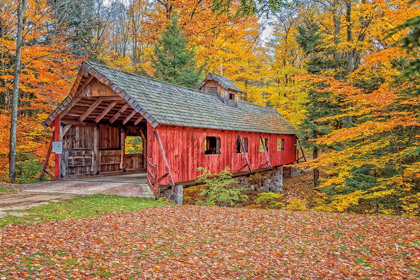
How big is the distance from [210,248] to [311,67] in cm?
1714

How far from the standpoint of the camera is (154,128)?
39.3ft

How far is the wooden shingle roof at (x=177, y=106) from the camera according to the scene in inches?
486

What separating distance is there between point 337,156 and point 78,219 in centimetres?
910

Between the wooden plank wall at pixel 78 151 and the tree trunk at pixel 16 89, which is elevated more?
the tree trunk at pixel 16 89

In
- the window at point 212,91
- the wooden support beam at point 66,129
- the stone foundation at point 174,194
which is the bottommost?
the stone foundation at point 174,194

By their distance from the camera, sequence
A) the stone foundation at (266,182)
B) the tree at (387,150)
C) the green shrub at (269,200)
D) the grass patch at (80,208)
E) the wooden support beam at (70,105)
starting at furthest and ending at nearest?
1. the stone foundation at (266,182)
2. the green shrub at (269,200)
3. the wooden support beam at (70,105)
4. the tree at (387,150)
5. the grass patch at (80,208)

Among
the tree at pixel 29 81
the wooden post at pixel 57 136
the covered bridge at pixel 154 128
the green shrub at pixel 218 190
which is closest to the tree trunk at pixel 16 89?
the covered bridge at pixel 154 128

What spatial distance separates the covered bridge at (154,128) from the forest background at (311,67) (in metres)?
2.45

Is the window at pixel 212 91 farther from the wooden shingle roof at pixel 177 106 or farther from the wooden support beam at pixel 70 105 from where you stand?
the wooden support beam at pixel 70 105

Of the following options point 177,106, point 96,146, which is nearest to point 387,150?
point 177,106

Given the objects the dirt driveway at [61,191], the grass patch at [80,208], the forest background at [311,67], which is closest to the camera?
the grass patch at [80,208]

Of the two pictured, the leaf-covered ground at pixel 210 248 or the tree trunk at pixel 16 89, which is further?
the tree trunk at pixel 16 89

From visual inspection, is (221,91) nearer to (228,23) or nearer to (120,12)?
(228,23)

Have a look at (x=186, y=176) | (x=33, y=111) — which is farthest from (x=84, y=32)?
(x=186, y=176)
